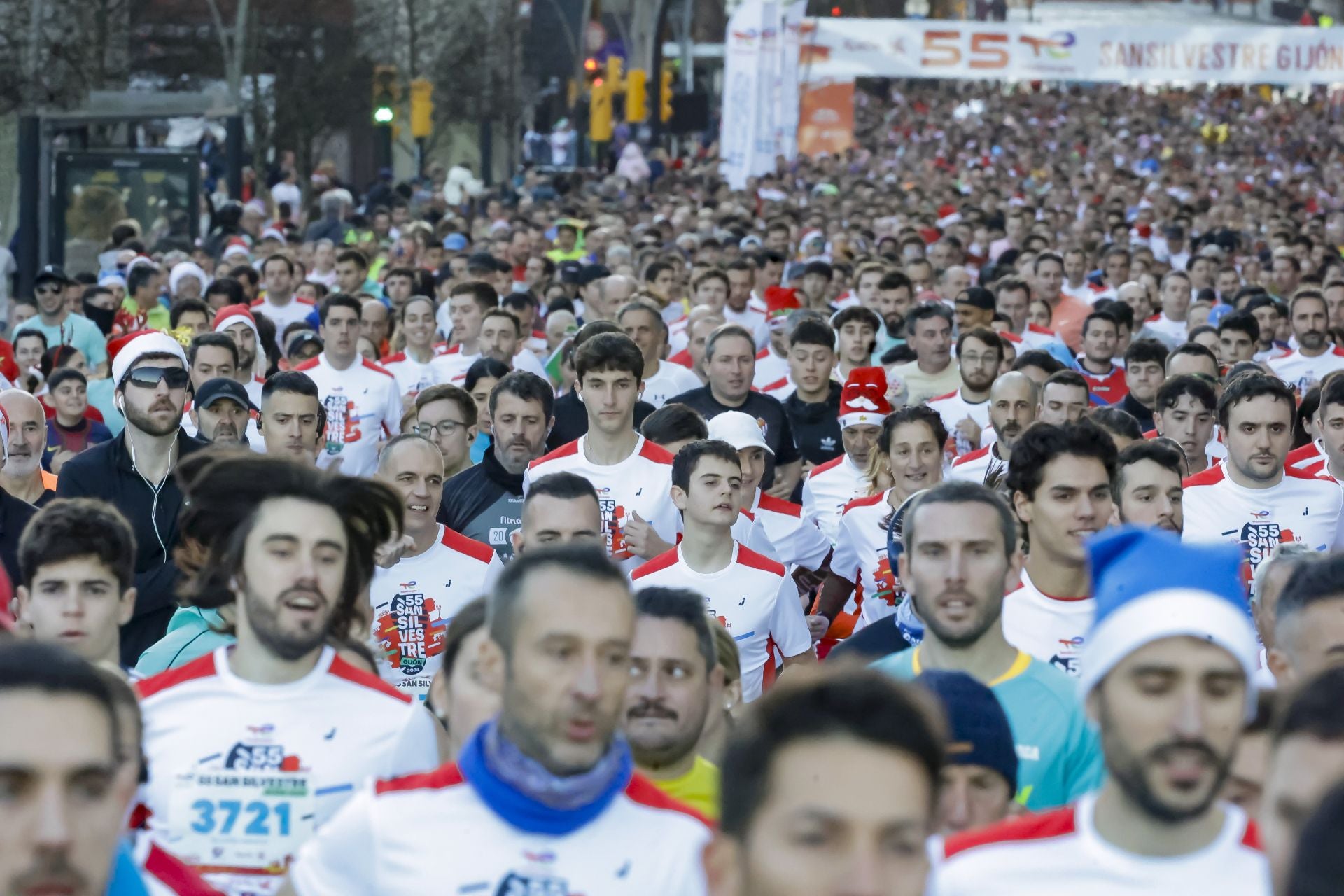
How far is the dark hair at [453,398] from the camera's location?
398 inches

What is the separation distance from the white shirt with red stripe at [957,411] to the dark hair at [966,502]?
19.2 feet

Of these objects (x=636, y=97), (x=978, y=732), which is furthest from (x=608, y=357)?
(x=636, y=97)

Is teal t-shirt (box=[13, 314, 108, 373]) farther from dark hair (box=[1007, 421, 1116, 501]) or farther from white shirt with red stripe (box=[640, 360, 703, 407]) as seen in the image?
dark hair (box=[1007, 421, 1116, 501])

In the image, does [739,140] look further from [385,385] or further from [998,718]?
[998,718]

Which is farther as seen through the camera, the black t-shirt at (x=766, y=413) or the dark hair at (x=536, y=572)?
the black t-shirt at (x=766, y=413)

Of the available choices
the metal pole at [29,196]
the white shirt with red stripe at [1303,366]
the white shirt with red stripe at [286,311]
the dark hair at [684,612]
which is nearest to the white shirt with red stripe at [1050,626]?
the dark hair at [684,612]

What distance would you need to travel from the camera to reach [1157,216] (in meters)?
28.5

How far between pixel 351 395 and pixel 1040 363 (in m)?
3.95

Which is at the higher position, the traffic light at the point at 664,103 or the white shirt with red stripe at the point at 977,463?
the traffic light at the point at 664,103

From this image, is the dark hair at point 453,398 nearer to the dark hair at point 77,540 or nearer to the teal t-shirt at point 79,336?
the dark hair at point 77,540

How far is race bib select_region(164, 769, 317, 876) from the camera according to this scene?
16.3 feet

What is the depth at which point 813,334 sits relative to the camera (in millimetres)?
12234

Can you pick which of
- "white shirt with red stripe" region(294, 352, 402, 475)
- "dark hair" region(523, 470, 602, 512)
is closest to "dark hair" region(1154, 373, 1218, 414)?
"dark hair" region(523, 470, 602, 512)

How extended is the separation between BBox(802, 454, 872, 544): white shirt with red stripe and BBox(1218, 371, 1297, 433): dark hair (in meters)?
1.74
